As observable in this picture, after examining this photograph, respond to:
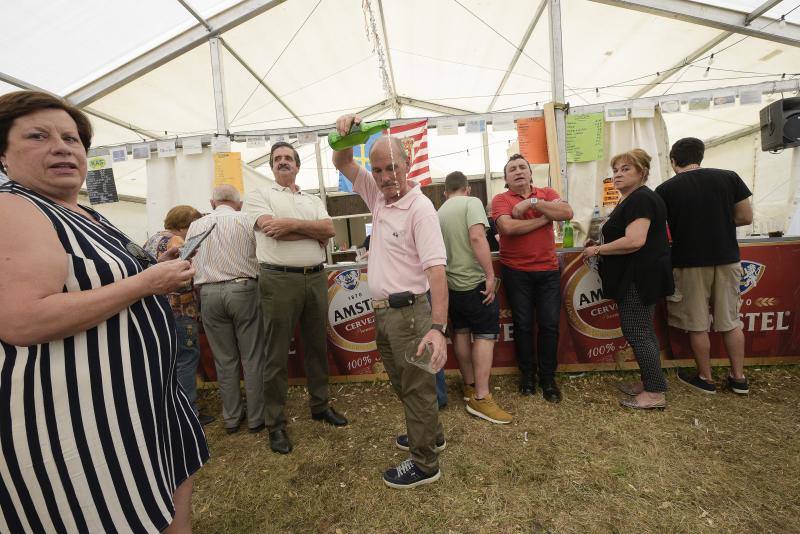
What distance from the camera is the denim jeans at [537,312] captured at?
2666mm

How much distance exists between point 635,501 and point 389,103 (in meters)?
8.44

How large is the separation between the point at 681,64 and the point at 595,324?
4511 mm

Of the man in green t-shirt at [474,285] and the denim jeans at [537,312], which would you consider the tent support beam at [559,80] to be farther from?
the man in green t-shirt at [474,285]

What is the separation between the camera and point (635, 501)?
5.67 ft

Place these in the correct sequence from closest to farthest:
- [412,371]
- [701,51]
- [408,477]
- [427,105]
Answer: [412,371] < [408,477] < [701,51] < [427,105]

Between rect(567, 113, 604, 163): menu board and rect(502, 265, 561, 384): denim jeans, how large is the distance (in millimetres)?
1587

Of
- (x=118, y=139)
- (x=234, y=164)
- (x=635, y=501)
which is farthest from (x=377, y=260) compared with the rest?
(x=118, y=139)

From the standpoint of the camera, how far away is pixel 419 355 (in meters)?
1.60

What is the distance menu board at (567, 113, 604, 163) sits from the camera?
3.51 m

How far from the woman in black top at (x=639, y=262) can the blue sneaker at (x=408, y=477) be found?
1661 mm

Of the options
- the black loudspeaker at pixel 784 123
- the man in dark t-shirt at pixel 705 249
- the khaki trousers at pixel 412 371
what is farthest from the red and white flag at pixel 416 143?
the black loudspeaker at pixel 784 123

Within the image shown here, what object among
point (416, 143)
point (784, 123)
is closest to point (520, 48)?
point (416, 143)

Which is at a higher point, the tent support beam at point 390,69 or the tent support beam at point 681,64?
the tent support beam at point 390,69

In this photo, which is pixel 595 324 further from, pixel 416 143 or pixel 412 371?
pixel 416 143
